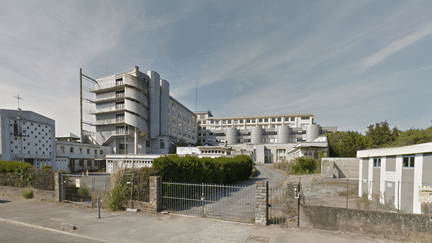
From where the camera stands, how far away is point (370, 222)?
7.51m

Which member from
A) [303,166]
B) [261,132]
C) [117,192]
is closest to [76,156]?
[117,192]

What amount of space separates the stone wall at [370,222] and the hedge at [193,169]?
730 centimetres

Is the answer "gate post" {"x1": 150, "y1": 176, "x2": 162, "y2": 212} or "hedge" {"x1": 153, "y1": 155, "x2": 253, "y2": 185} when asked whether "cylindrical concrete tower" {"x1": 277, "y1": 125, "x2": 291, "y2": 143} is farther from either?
"gate post" {"x1": 150, "y1": 176, "x2": 162, "y2": 212}

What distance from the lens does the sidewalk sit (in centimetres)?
Answer: 736

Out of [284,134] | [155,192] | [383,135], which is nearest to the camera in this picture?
[155,192]

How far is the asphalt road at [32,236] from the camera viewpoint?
289 inches

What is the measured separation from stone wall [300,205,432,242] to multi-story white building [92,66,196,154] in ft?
149

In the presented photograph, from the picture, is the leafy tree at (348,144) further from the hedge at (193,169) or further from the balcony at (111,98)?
the balcony at (111,98)

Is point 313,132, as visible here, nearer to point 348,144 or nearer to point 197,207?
point 348,144

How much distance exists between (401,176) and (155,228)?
1336cm

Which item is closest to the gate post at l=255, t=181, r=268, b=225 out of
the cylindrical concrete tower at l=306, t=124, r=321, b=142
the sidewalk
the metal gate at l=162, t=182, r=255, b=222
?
the sidewalk

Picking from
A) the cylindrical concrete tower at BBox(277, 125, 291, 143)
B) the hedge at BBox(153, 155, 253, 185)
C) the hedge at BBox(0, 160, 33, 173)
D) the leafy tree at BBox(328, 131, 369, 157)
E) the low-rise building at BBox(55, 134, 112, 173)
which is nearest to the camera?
the hedge at BBox(153, 155, 253, 185)

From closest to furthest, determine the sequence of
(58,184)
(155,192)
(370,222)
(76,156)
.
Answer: (370,222)
(155,192)
(58,184)
(76,156)

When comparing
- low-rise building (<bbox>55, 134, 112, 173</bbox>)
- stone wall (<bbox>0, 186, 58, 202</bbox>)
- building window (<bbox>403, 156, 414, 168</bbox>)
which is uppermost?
building window (<bbox>403, 156, 414, 168</bbox>)
